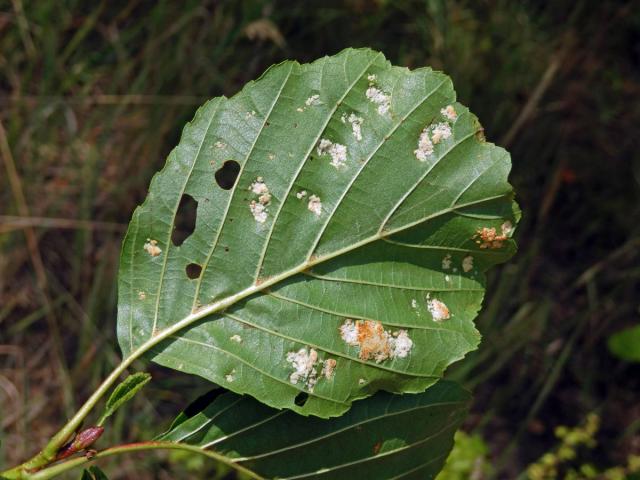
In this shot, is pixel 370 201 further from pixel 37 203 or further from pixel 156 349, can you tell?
pixel 37 203

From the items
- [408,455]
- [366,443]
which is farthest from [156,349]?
[408,455]

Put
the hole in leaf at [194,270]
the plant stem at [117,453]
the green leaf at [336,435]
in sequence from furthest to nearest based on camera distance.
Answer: the hole in leaf at [194,270]
the green leaf at [336,435]
the plant stem at [117,453]

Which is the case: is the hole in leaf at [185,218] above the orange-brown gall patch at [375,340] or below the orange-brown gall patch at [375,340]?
below

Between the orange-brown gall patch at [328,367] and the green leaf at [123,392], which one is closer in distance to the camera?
the green leaf at [123,392]

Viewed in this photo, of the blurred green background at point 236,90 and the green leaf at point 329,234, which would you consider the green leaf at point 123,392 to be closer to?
the green leaf at point 329,234

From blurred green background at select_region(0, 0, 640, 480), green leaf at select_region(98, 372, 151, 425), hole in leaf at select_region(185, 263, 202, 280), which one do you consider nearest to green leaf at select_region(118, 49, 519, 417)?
green leaf at select_region(98, 372, 151, 425)

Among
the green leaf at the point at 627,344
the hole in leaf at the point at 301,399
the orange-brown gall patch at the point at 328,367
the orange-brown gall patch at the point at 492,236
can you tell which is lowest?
the green leaf at the point at 627,344

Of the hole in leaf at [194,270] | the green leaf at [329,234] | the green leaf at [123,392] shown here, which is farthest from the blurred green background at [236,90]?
the green leaf at [123,392]
